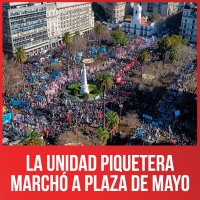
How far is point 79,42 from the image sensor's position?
98.6m

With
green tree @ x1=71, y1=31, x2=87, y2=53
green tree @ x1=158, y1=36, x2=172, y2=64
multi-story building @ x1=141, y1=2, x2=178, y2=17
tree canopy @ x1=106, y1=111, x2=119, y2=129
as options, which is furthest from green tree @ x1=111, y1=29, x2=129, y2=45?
tree canopy @ x1=106, y1=111, x2=119, y2=129

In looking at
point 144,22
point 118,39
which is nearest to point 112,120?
point 118,39

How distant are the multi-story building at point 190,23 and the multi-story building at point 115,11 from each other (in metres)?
32.6

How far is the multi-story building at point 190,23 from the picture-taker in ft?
384

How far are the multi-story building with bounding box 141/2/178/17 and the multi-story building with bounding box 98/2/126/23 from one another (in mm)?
9607

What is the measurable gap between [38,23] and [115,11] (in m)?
52.2

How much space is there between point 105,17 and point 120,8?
758cm

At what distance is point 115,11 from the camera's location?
140 m

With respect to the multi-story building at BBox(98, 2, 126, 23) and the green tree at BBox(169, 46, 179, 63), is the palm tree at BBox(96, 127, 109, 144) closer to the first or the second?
the green tree at BBox(169, 46, 179, 63)

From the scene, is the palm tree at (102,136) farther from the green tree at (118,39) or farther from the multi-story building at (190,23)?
the multi-story building at (190,23)

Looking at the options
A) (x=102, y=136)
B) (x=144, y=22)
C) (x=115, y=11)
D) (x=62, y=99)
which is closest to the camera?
(x=102, y=136)

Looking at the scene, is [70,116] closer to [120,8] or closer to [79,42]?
[79,42]

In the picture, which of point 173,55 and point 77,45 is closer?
point 173,55

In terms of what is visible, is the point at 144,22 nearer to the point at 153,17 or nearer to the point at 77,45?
the point at 153,17
